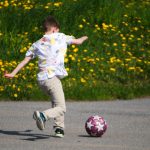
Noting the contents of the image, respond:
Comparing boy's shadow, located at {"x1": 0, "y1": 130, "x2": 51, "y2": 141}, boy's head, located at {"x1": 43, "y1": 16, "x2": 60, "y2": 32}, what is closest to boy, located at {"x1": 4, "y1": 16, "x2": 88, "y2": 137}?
boy's head, located at {"x1": 43, "y1": 16, "x2": 60, "y2": 32}

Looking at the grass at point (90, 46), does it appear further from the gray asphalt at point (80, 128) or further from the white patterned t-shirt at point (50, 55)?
the white patterned t-shirt at point (50, 55)

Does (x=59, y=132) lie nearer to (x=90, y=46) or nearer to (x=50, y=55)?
(x=50, y=55)

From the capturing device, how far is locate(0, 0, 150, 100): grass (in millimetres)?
15188

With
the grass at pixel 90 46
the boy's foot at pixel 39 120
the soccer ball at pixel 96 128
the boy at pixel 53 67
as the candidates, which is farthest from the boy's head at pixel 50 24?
the grass at pixel 90 46

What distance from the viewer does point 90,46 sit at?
17.7 meters

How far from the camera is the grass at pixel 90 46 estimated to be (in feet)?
49.8

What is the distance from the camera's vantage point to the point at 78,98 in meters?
14.9

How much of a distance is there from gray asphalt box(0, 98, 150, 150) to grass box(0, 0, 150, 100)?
2.04 ft

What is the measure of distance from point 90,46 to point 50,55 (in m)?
7.66

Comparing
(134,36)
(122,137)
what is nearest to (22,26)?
(134,36)

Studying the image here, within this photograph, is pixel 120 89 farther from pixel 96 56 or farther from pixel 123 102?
pixel 96 56

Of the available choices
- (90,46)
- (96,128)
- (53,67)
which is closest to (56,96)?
(53,67)

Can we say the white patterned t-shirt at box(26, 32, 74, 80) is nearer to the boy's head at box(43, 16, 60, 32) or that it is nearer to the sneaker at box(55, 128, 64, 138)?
the boy's head at box(43, 16, 60, 32)

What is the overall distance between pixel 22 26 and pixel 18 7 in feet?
3.94
